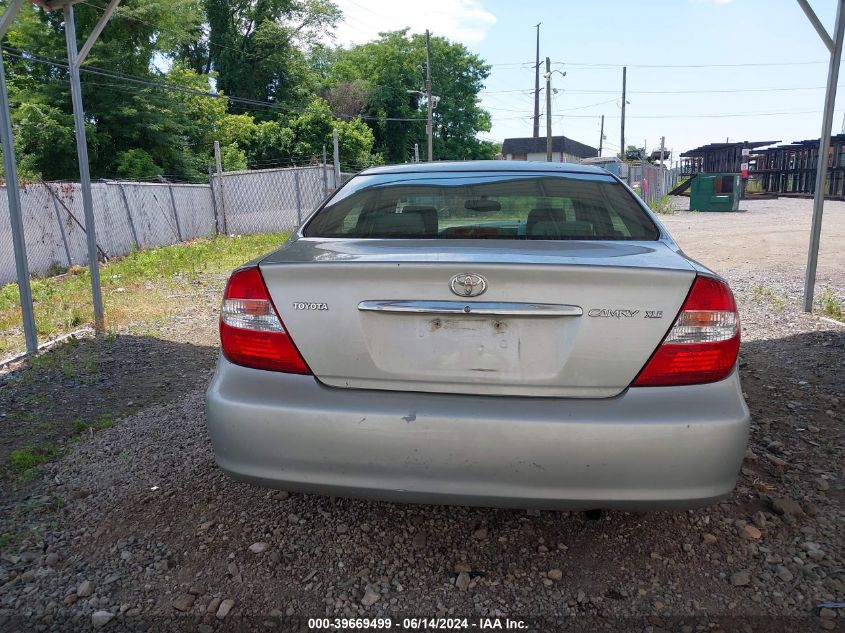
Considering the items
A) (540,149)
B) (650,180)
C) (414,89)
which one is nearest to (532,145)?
(540,149)

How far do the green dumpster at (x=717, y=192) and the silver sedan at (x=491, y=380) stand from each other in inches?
1086

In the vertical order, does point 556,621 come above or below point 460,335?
below

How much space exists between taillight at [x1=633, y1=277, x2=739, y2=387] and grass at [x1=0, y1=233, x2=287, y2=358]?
5.92m

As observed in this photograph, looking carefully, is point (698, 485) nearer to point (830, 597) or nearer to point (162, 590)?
point (830, 597)

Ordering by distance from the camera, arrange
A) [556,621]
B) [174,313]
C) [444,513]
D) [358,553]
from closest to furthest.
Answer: [556,621] → [358,553] → [444,513] → [174,313]

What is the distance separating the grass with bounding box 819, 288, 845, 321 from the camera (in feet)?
21.4

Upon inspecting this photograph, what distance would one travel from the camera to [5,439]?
3779 mm

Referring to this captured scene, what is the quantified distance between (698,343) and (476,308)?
2.29 ft

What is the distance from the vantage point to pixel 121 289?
29.8ft

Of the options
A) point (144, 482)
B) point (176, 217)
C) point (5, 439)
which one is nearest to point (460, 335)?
point (144, 482)

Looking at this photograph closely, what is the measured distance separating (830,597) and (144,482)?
9.30 feet

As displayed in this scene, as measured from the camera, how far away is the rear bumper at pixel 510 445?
1.98 m

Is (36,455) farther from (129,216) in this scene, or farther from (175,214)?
(175,214)

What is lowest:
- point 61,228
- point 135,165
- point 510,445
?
point 510,445
